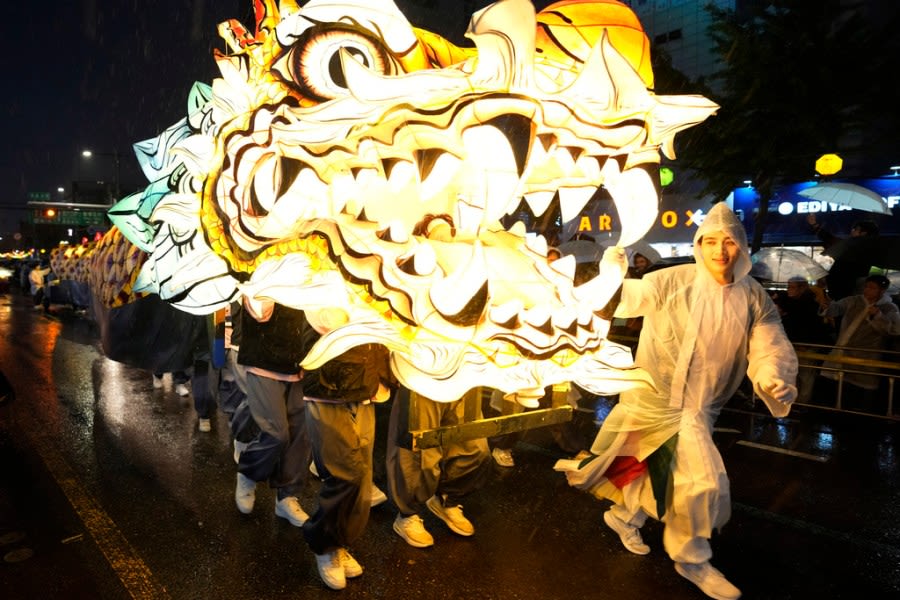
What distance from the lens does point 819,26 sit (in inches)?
514

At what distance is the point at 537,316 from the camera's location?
2.73 metres

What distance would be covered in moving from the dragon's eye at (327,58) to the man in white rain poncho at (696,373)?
1911mm

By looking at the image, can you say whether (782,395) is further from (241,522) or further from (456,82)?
(241,522)

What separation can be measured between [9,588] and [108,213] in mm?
2422

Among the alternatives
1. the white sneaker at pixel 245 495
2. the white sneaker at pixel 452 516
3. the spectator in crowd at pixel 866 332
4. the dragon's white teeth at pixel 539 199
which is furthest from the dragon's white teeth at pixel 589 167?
the spectator in crowd at pixel 866 332

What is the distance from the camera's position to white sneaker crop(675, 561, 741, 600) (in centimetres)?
335

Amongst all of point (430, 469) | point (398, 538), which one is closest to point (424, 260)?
point (430, 469)

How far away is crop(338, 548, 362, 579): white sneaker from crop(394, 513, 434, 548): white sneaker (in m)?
0.48

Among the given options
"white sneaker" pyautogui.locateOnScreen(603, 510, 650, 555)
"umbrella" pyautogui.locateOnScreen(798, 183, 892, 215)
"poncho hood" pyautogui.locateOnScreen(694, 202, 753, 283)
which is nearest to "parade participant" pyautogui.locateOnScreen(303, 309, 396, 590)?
"white sneaker" pyautogui.locateOnScreen(603, 510, 650, 555)

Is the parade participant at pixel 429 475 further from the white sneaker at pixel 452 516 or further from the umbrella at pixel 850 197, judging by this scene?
the umbrella at pixel 850 197

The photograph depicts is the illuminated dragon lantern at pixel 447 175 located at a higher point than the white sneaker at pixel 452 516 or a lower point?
higher

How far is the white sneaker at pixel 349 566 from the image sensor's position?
11.4 ft

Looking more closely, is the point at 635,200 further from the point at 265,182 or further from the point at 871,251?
the point at 871,251

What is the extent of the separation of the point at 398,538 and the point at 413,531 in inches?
5.4
